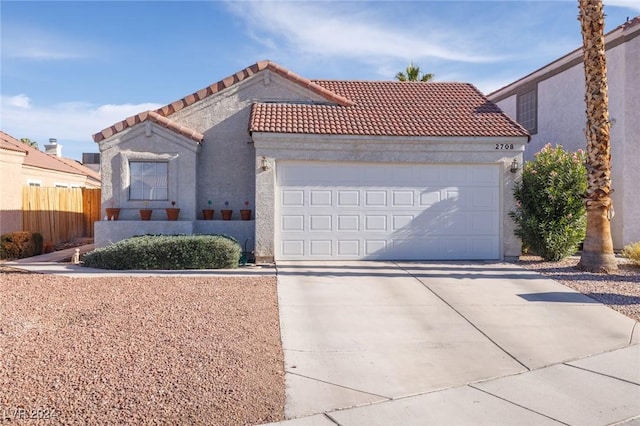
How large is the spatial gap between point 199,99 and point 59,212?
865 centimetres

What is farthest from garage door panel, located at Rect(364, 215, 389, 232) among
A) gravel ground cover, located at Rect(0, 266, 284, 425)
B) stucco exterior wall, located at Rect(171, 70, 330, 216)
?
gravel ground cover, located at Rect(0, 266, 284, 425)

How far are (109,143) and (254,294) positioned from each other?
7025mm

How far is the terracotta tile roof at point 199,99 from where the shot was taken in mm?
13070

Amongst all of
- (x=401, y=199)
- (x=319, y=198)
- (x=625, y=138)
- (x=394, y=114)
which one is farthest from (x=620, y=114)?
(x=319, y=198)

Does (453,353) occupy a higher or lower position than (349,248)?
lower

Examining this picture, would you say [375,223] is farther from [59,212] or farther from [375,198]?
[59,212]

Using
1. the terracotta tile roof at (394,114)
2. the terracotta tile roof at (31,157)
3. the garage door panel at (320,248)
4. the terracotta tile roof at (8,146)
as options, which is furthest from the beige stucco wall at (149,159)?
the terracotta tile roof at (31,157)

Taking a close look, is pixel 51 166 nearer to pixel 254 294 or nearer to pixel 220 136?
pixel 220 136

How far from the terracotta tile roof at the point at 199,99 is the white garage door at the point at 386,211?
8.89 feet

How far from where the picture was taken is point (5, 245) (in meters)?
14.0

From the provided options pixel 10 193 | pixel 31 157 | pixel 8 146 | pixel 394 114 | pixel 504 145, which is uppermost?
pixel 394 114

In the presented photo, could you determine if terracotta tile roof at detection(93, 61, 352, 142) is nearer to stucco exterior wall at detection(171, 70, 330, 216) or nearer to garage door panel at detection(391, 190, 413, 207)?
stucco exterior wall at detection(171, 70, 330, 216)

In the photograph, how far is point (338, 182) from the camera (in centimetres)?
1262

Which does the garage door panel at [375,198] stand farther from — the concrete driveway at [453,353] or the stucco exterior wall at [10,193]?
the stucco exterior wall at [10,193]
